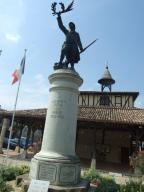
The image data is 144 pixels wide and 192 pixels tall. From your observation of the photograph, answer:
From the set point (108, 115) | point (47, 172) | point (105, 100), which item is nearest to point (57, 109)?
point (47, 172)

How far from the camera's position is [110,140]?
23.5 m

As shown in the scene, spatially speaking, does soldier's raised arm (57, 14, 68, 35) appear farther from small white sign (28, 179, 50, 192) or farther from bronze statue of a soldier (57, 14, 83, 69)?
small white sign (28, 179, 50, 192)

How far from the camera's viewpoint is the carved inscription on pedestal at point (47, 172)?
23.3 feet

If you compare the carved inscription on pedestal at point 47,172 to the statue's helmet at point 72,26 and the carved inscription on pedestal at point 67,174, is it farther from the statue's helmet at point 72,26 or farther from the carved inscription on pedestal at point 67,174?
the statue's helmet at point 72,26

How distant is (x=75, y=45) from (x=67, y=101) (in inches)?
89.2

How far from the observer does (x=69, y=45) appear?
28.7 feet

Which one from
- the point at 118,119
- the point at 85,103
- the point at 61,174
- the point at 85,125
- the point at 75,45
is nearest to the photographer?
the point at 61,174

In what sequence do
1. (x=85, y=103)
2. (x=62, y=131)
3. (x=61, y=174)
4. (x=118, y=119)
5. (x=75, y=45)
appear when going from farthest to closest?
(x=85, y=103) < (x=118, y=119) < (x=75, y=45) < (x=62, y=131) < (x=61, y=174)

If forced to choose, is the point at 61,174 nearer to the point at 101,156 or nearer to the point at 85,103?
the point at 101,156

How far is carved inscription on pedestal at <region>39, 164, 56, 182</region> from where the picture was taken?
7098mm

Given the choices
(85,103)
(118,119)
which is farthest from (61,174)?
(85,103)

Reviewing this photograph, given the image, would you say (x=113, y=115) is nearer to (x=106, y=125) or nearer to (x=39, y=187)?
(x=106, y=125)

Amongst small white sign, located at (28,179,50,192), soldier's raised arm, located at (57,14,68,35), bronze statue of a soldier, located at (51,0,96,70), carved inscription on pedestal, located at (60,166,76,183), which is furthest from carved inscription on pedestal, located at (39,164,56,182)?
soldier's raised arm, located at (57,14,68,35)

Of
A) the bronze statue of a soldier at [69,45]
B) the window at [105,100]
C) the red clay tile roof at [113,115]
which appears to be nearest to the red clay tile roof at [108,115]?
the red clay tile roof at [113,115]
